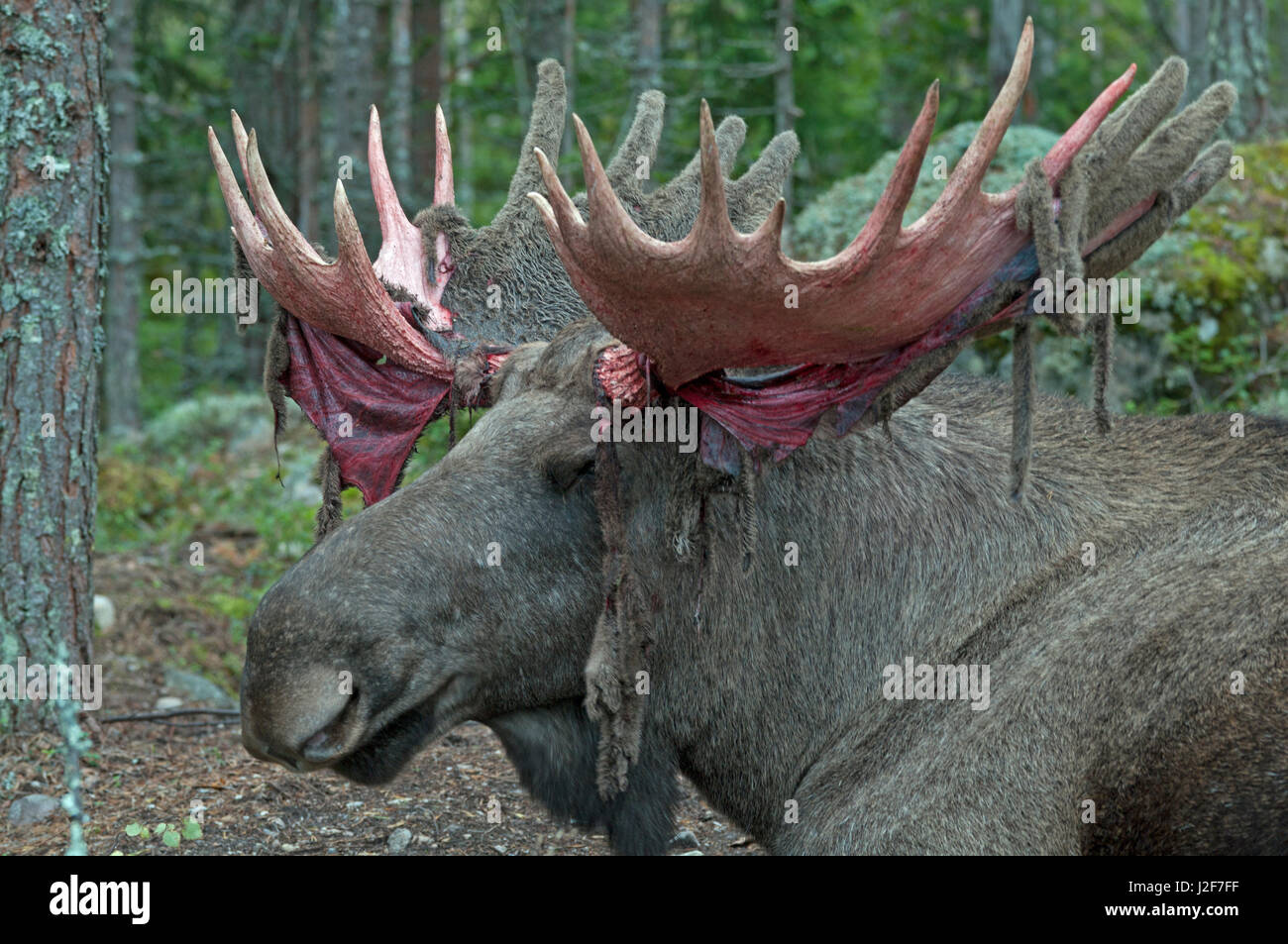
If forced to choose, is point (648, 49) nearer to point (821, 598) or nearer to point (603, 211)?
point (821, 598)

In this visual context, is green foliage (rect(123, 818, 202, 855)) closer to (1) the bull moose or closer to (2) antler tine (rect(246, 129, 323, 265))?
(1) the bull moose

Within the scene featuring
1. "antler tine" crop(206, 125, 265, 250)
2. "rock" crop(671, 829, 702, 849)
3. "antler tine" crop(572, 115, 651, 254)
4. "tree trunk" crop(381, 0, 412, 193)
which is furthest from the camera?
"tree trunk" crop(381, 0, 412, 193)

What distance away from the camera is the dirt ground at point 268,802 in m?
5.04

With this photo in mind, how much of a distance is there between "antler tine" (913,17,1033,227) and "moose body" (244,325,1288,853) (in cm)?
97

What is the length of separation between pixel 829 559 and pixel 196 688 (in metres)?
4.10

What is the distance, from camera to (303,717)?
349 centimetres

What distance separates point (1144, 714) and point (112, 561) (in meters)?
7.43

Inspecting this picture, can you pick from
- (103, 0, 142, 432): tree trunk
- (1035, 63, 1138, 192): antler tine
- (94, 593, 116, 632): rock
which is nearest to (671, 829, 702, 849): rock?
(1035, 63, 1138, 192): antler tine

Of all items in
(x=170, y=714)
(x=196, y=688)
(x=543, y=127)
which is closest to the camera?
(x=543, y=127)

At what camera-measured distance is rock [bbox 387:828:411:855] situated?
504 centimetres

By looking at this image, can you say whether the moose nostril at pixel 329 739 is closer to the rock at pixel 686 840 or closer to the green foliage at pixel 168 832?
the green foliage at pixel 168 832

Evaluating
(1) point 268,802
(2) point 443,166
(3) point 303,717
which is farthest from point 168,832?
(2) point 443,166
